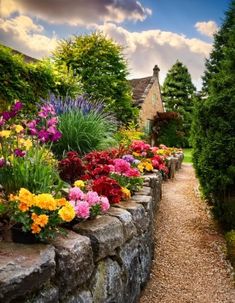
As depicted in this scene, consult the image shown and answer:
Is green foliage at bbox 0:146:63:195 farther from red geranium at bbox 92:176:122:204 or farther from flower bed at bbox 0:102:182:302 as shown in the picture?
red geranium at bbox 92:176:122:204

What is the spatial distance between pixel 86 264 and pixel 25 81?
6391 millimetres

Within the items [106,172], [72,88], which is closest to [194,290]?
[106,172]

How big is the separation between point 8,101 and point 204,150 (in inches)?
167

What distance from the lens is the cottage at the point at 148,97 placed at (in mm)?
25750

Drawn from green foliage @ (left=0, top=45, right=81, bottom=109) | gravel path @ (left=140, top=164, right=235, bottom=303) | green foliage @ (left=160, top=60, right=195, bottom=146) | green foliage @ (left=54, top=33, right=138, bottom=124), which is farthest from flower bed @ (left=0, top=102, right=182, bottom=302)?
green foliage @ (left=160, top=60, right=195, bottom=146)

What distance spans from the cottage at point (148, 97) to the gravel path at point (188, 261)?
1831 centimetres

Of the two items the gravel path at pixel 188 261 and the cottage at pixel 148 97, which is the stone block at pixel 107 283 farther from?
the cottage at pixel 148 97

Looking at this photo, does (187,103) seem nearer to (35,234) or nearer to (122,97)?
(122,97)

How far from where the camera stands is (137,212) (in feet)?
12.2

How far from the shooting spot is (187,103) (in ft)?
115

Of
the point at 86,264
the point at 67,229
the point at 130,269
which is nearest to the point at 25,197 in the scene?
the point at 67,229

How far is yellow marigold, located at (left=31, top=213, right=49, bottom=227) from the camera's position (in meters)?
2.27

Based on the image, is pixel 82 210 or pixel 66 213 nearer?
pixel 66 213

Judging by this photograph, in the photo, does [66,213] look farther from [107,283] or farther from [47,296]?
[107,283]
